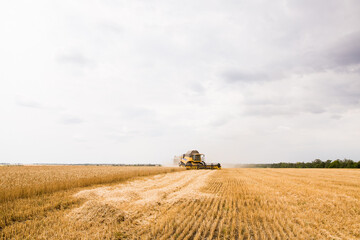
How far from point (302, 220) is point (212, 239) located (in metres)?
3.56


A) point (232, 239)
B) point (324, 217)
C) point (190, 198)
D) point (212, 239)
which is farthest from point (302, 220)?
point (190, 198)

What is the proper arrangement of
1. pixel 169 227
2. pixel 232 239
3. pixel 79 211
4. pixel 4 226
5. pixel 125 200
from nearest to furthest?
pixel 232 239, pixel 169 227, pixel 4 226, pixel 79 211, pixel 125 200

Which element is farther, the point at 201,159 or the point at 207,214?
the point at 201,159

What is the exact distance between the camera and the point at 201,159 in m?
38.9

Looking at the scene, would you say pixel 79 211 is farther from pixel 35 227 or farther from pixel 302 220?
pixel 302 220

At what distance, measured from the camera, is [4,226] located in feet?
20.7

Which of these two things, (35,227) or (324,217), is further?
(324,217)

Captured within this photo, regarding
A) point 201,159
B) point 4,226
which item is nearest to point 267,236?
point 4,226

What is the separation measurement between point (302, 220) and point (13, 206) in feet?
35.7

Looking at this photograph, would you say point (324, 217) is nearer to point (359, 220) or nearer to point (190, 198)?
point (359, 220)

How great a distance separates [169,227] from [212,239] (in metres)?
1.29

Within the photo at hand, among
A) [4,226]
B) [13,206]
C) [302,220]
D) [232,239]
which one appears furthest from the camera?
[13,206]

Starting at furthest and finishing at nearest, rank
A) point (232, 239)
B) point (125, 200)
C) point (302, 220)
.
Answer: point (125, 200), point (302, 220), point (232, 239)

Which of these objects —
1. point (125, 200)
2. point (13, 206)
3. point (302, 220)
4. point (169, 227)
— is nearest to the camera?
point (169, 227)
